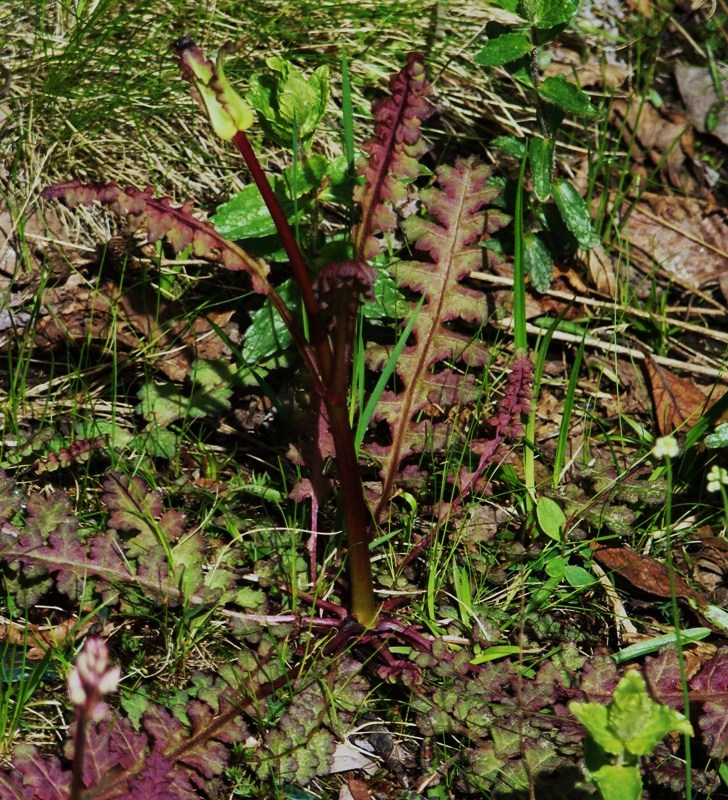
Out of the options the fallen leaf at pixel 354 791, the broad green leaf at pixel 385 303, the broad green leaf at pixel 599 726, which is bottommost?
the fallen leaf at pixel 354 791

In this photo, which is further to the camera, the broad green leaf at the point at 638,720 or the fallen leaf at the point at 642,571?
the fallen leaf at the point at 642,571

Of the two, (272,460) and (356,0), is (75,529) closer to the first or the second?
(272,460)

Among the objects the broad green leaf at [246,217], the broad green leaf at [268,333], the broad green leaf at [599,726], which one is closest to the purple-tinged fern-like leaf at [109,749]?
the broad green leaf at [599,726]

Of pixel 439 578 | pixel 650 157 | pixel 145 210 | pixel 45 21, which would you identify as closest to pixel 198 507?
pixel 439 578

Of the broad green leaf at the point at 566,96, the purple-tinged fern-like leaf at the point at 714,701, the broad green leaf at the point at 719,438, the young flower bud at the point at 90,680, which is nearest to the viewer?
the young flower bud at the point at 90,680

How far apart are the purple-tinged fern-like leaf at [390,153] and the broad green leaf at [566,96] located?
0.63 m

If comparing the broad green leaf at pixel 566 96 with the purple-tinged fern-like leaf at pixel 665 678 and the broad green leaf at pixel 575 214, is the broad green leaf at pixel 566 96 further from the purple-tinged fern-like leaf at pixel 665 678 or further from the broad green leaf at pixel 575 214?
the purple-tinged fern-like leaf at pixel 665 678

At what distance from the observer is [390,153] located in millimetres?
2068

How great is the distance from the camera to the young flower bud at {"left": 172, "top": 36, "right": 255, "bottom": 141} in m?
1.53

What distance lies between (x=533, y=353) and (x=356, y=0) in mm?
1352

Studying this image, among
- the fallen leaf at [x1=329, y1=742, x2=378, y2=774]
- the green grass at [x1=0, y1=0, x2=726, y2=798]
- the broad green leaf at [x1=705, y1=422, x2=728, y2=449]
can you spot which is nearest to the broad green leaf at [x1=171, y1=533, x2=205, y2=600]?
the green grass at [x1=0, y1=0, x2=726, y2=798]

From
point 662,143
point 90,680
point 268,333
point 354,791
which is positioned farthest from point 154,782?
point 662,143

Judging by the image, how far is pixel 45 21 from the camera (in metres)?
2.86

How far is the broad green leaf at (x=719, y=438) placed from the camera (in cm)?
219
